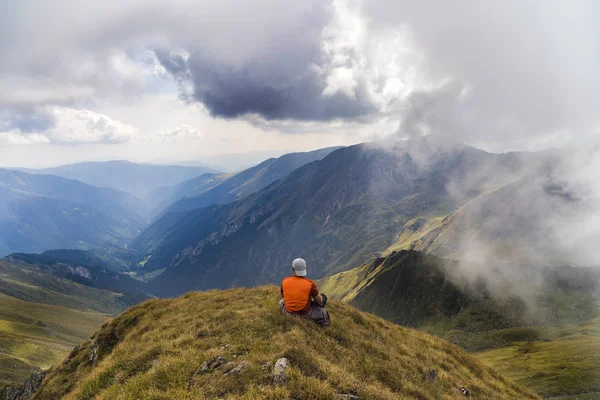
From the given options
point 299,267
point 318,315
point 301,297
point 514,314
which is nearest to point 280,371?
point 301,297

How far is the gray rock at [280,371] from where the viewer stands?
11740 mm

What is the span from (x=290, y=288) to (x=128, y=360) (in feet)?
27.3

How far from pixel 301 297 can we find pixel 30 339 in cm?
16703

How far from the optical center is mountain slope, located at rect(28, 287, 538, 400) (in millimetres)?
12016

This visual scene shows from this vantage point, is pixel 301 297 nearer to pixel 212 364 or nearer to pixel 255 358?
pixel 255 358

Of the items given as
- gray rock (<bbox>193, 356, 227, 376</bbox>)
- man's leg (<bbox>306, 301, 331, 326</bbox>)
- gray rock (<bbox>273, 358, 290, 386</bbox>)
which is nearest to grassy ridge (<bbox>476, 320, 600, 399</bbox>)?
man's leg (<bbox>306, 301, 331, 326</bbox>)

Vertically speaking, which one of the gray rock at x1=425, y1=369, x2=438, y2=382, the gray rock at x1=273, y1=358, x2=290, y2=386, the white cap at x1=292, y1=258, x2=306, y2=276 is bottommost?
the gray rock at x1=425, y1=369, x2=438, y2=382

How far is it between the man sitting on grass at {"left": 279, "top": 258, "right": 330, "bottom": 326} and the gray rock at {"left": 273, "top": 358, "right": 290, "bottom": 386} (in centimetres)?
455

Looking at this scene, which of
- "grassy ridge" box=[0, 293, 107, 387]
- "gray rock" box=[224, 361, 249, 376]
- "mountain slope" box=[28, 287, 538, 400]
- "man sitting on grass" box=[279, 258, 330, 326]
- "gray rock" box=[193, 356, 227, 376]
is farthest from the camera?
"grassy ridge" box=[0, 293, 107, 387]

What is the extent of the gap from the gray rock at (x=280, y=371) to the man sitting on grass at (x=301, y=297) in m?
4.55

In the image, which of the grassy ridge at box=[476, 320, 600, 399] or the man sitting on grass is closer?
the man sitting on grass

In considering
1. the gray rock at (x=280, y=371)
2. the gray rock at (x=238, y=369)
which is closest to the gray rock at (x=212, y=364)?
the gray rock at (x=238, y=369)

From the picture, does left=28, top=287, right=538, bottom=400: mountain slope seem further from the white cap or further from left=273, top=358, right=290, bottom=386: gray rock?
the white cap

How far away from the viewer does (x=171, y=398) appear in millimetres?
11070
